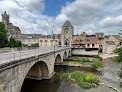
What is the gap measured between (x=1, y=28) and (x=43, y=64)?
29705 millimetres

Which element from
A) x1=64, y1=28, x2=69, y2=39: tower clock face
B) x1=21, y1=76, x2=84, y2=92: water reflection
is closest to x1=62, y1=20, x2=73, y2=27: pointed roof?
x1=64, y1=28, x2=69, y2=39: tower clock face

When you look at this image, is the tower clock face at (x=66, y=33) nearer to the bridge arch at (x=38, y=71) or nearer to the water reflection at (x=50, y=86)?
the bridge arch at (x=38, y=71)

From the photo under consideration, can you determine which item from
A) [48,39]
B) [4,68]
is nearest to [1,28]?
[48,39]

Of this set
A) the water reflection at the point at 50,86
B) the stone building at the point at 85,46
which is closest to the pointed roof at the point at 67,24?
the stone building at the point at 85,46

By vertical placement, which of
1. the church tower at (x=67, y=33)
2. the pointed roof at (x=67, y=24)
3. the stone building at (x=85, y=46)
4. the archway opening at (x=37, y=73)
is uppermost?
the pointed roof at (x=67, y=24)

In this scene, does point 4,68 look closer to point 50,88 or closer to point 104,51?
point 50,88

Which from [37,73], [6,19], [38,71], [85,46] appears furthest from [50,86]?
[6,19]

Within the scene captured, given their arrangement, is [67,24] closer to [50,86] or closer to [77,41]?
[77,41]

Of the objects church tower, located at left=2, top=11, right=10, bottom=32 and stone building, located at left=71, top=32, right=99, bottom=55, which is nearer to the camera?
stone building, located at left=71, top=32, right=99, bottom=55

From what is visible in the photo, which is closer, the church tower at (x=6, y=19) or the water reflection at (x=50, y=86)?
the water reflection at (x=50, y=86)

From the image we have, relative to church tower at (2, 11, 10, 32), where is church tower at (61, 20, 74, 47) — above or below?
below

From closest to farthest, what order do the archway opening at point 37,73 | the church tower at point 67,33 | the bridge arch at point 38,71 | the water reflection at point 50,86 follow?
the water reflection at point 50,86 < the archway opening at point 37,73 < the bridge arch at point 38,71 < the church tower at point 67,33

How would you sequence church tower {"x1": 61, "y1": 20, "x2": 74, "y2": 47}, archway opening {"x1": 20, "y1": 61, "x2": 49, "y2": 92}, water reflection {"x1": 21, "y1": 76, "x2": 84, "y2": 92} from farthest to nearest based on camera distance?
church tower {"x1": 61, "y1": 20, "x2": 74, "y2": 47}, archway opening {"x1": 20, "y1": 61, "x2": 49, "y2": 92}, water reflection {"x1": 21, "y1": 76, "x2": 84, "y2": 92}

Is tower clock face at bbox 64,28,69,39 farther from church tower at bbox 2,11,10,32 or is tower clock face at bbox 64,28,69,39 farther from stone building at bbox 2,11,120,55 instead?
church tower at bbox 2,11,10,32
